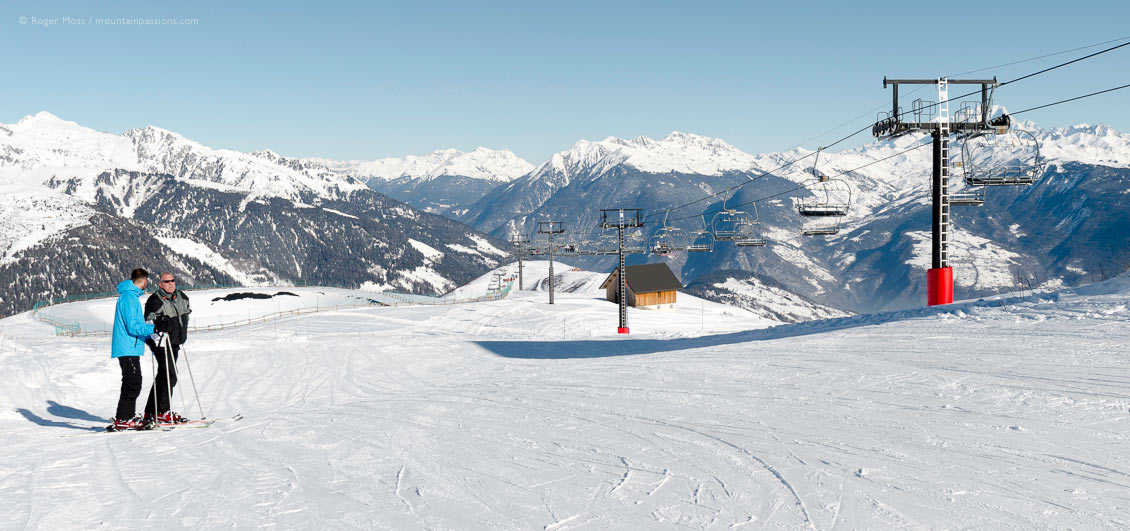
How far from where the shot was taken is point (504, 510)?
6.03 metres

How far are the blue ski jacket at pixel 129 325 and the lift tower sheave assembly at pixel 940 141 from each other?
2127cm

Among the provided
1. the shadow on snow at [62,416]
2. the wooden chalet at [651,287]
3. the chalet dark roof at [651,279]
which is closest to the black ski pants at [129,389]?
the shadow on snow at [62,416]

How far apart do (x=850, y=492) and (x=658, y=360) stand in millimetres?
10887

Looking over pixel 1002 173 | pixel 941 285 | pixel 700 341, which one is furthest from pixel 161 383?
pixel 1002 173

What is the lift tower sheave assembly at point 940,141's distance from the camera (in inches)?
852

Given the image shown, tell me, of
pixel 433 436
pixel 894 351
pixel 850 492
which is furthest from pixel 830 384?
pixel 433 436

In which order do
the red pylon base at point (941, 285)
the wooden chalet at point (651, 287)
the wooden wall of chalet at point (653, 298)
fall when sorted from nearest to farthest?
the red pylon base at point (941, 285), the wooden wall of chalet at point (653, 298), the wooden chalet at point (651, 287)

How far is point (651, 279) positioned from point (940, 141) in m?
66.3

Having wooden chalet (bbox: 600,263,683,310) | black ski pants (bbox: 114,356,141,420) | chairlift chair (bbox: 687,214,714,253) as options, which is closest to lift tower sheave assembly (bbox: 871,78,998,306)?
chairlift chair (bbox: 687,214,714,253)

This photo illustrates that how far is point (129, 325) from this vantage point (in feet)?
32.8

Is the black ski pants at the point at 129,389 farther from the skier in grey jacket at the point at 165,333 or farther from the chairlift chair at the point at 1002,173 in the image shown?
the chairlift chair at the point at 1002,173

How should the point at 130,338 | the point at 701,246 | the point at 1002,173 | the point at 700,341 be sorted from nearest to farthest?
the point at 130,338
the point at 700,341
the point at 1002,173
the point at 701,246

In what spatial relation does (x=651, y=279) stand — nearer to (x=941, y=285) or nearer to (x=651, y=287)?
(x=651, y=287)

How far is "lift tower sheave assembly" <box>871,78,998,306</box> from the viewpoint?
71.0ft
